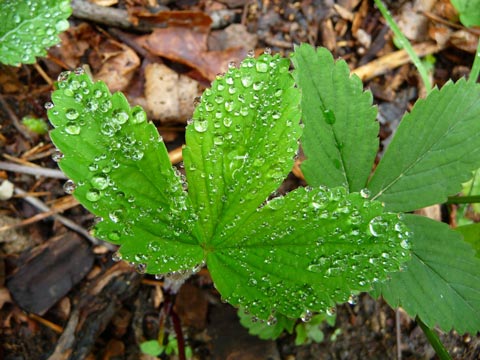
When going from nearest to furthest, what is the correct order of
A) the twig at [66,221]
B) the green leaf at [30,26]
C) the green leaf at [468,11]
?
1. the green leaf at [30,26]
2. the twig at [66,221]
3. the green leaf at [468,11]

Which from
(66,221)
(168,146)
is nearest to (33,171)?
(66,221)

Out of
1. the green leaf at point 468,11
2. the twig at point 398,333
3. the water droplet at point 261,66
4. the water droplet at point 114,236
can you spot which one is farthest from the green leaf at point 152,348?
the green leaf at point 468,11

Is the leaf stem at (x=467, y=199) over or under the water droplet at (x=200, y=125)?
under

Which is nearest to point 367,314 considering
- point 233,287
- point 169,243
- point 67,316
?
point 233,287

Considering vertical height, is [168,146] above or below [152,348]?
above

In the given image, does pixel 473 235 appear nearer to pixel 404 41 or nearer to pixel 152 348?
pixel 404 41

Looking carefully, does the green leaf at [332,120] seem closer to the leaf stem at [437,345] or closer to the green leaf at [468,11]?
the leaf stem at [437,345]
